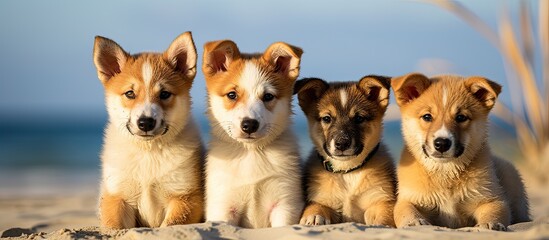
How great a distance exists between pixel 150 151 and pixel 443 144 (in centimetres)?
235

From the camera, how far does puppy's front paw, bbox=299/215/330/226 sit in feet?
18.2

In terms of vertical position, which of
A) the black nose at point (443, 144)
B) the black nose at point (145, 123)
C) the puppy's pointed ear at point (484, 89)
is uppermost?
the puppy's pointed ear at point (484, 89)

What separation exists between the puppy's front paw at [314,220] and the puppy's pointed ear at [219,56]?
4.65 feet

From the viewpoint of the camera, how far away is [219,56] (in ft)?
19.9

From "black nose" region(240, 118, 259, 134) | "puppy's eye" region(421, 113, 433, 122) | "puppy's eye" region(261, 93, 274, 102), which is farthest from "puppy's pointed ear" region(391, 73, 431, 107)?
"black nose" region(240, 118, 259, 134)

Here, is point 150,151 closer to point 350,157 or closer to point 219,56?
point 219,56

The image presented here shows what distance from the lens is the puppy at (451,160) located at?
5.75 meters

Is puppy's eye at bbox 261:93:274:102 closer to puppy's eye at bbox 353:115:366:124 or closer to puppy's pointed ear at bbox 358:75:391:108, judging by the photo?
puppy's eye at bbox 353:115:366:124

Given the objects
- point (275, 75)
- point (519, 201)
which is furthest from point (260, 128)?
point (519, 201)

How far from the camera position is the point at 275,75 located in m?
5.93

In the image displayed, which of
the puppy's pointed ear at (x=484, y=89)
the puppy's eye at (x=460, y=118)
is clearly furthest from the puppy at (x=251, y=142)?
the puppy's pointed ear at (x=484, y=89)

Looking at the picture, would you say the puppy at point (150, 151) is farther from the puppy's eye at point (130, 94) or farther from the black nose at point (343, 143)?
the black nose at point (343, 143)

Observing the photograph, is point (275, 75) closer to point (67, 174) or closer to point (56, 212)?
point (56, 212)

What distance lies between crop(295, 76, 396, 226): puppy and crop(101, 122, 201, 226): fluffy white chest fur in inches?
41.1
